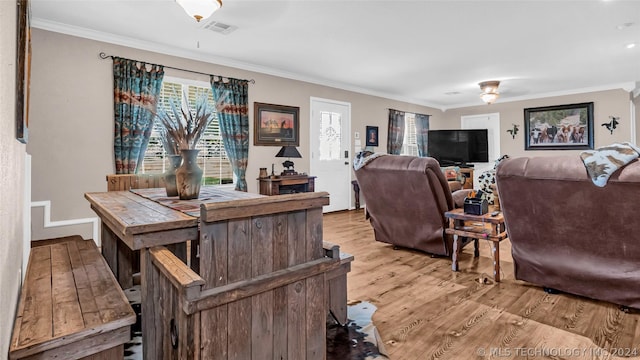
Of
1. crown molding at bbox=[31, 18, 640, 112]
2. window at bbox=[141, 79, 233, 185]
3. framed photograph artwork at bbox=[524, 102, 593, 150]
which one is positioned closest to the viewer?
crown molding at bbox=[31, 18, 640, 112]

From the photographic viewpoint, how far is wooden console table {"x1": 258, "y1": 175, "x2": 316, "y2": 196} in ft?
16.1

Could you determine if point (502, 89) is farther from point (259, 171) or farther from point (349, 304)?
point (349, 304)

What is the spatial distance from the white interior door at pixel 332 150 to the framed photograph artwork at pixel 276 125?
1.29ft

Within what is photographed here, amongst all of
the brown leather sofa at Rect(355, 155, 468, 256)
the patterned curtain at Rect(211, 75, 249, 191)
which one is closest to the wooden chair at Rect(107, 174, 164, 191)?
the patterned curtain at Rect(211, 75, 249, 191)

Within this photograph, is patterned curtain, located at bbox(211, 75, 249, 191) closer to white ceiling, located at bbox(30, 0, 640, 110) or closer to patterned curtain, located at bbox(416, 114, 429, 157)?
white ceiling, located at bbox(30, 0, 640, 110)

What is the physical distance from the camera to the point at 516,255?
8.52 ft

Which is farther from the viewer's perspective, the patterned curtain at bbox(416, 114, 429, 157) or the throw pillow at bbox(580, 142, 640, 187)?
the patterned curtain at bbox(416, 114, 429, 157)

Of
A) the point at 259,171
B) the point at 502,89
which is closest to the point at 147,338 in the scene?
the point at 259,171

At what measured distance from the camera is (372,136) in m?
6.93

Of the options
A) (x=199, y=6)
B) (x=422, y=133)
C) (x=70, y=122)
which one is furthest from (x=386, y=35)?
(x=422, y=133)

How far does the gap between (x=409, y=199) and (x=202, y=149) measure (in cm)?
283

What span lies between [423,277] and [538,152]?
6162mm

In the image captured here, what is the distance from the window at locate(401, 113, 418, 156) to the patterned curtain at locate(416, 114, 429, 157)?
86 mm

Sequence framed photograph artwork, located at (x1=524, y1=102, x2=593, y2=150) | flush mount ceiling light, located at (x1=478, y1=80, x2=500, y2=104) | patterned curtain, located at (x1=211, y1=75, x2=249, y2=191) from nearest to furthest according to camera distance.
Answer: patterned curtain, located at (x1=211, y1=75, x2=249, y2=191) → flush mount ceiling light, located at (x1=478, y1=80, x2=500, y2=104) → framed photograph artwork, located at (x1=524, y1=102, x2=593, y2=150)
